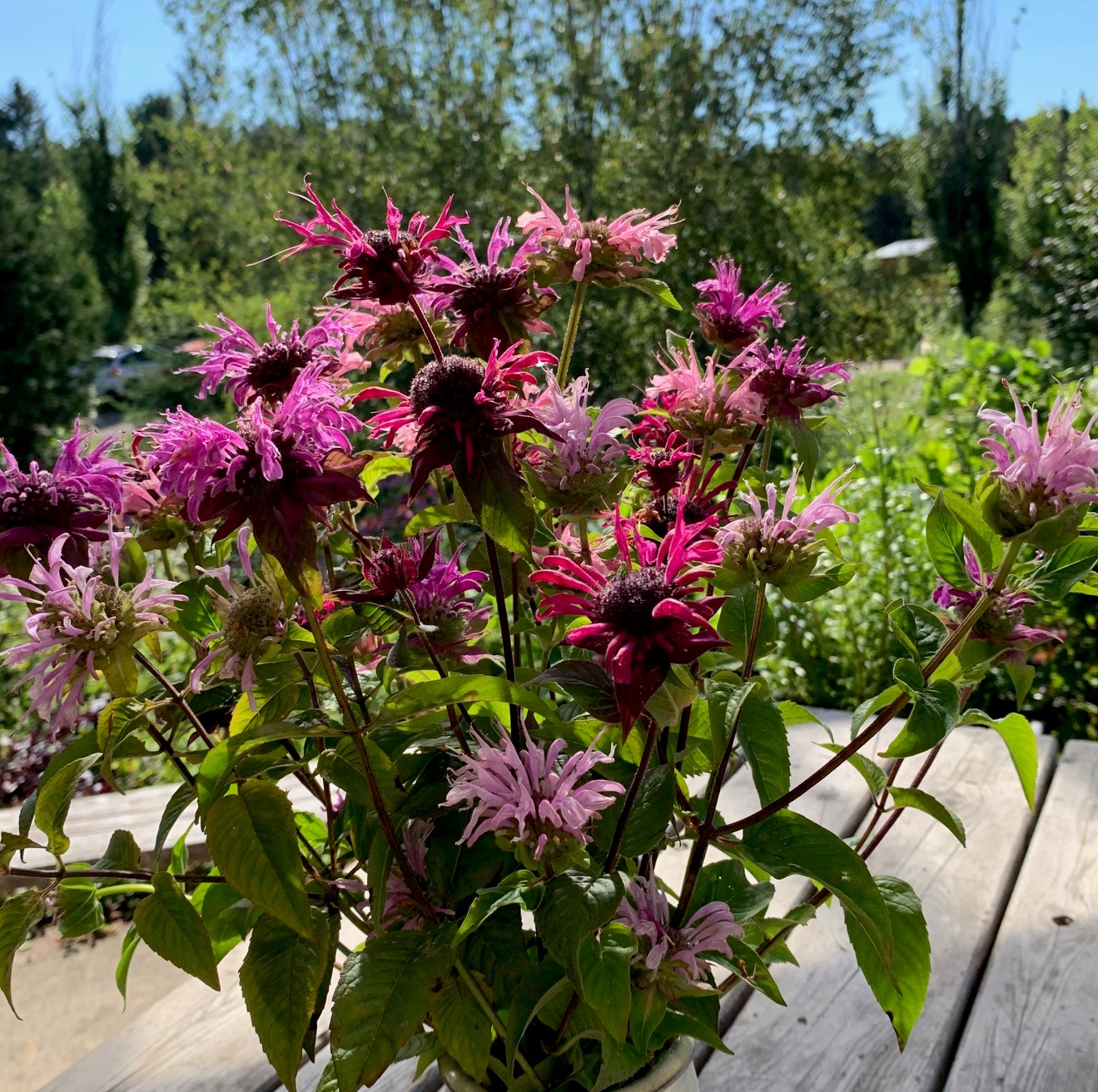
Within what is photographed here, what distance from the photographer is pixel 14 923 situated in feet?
1.48

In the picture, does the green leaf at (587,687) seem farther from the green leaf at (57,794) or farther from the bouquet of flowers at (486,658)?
the green leaf at (57,794)

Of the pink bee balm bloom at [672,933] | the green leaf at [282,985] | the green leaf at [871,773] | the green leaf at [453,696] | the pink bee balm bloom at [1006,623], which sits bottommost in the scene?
the pink bee balm bloom at [672,933]

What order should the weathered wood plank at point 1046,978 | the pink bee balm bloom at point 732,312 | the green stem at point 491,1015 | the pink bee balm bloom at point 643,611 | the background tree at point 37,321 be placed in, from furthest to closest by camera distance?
the background tree at point 37,321 → the weathered wood plank at point 1046,978 → the pink bee balm bloom at point 732,312 → the green stem at point 491,1015 → the pink bee balm bloom at point 643,611

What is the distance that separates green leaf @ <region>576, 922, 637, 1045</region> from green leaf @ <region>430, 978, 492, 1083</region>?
9 cm

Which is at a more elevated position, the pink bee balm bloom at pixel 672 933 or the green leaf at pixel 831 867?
the green leaf at pixel 831 867

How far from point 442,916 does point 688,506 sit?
0.76 ft

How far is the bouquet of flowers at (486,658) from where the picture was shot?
15.9 inches

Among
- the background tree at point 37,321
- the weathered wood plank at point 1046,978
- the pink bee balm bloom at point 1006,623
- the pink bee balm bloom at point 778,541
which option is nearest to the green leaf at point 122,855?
the pink bee balm bloom at point 778,541

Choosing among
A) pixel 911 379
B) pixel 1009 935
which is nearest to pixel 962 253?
pixel 911 379

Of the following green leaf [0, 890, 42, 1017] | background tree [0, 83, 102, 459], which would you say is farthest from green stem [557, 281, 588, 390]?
background tree [0, 83, 102, 459]

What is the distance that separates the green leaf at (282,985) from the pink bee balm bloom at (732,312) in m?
0.39

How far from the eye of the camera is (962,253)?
9641 mm

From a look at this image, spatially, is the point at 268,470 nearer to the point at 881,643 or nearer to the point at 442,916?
the point at 442,916

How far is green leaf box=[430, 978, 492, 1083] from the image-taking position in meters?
0.47
